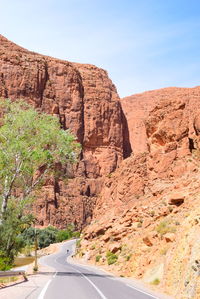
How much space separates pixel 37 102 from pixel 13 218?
82.2 m

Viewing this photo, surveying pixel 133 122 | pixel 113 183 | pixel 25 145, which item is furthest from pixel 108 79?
pixel 25 145

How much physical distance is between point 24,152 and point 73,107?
87.2 m

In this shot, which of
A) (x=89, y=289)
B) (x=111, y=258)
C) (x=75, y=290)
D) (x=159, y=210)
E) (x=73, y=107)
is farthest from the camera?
(x=73, y=107)

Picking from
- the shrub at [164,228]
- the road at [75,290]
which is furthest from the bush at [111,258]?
the road at [75,290]

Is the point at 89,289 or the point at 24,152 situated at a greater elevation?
the point at 24,152

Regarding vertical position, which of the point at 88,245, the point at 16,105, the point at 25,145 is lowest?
the point at 88,245

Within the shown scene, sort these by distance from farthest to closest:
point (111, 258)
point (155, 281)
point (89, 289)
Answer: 1. point (111, 258)
2. point (155, 281)
3. point (89, 289)

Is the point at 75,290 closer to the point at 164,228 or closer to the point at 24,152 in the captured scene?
the point at 164,228

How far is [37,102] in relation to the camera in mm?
108250

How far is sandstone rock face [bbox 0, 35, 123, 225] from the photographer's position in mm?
102812

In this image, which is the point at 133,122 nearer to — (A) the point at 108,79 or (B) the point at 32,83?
(A) the point at 108,79

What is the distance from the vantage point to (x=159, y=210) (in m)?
32.8

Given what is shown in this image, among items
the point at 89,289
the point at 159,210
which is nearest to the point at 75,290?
the point at 89,289

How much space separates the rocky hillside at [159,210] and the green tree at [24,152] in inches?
335
